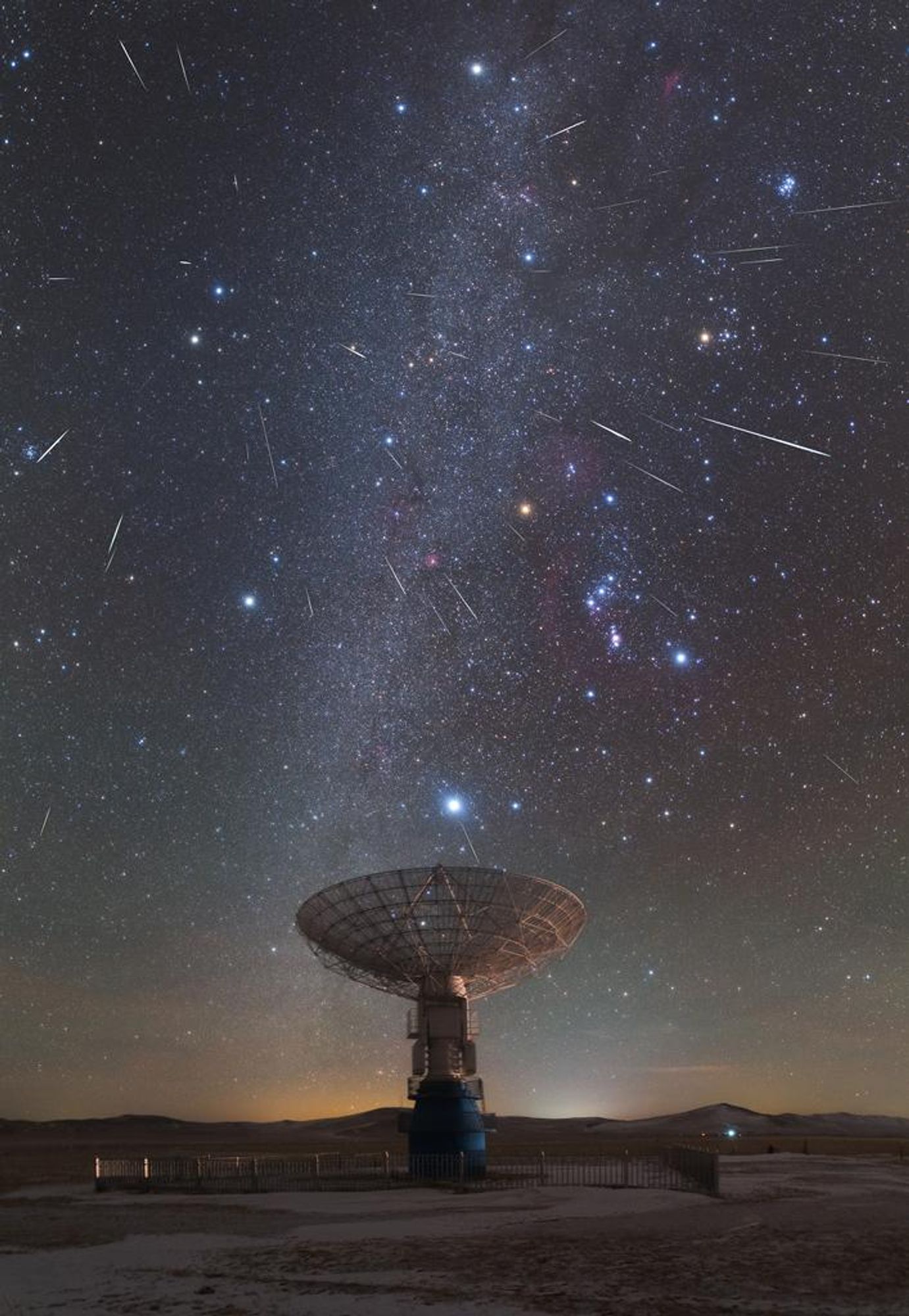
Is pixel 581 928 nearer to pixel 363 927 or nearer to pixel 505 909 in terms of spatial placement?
pixel 505 909

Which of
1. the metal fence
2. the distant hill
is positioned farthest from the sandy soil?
the distant hill

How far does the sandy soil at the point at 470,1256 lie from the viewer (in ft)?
41.4

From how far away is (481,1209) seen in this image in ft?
78.3

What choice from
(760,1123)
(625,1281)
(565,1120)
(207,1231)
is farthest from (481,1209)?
(565,1120)

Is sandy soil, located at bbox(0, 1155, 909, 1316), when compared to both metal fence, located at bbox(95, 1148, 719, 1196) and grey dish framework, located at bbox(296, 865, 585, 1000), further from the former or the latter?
grey dish framework, located at bbox(296, 865, 585, 1000)

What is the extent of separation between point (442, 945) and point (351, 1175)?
902 cm

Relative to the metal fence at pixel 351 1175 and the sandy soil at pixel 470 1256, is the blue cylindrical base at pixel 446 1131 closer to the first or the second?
the metal fence at pixel 351 1175

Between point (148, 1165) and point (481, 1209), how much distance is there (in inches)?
596

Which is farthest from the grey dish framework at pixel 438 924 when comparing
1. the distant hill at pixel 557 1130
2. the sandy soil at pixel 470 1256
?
the distant hill at pixel 557 1130

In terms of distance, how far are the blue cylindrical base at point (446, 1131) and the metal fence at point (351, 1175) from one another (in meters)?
0.06

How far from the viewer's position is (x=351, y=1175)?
36469mm

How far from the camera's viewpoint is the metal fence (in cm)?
3111

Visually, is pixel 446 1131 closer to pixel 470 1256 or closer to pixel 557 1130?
pixel 470 1256

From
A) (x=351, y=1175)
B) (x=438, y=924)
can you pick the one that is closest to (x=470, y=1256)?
(x=438, y=924)
